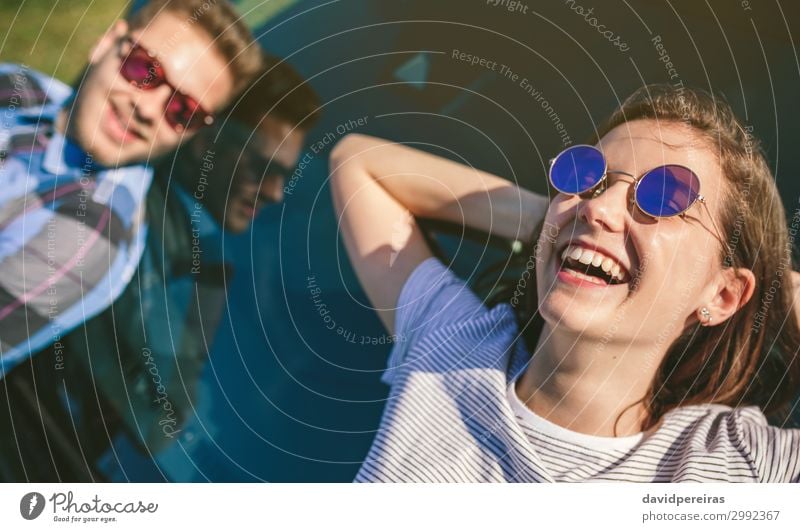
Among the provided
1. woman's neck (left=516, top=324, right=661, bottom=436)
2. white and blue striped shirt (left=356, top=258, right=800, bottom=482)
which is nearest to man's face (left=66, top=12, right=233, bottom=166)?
white and blue striped shirt (left=356, top=258, right=800, bottom=482)

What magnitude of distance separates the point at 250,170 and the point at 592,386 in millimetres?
690

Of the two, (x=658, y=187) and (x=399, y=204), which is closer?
(x=658, y=187)

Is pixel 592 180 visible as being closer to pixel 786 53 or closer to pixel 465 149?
pixel 465 149

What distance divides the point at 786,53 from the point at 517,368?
2.42 feet

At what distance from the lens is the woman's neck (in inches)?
53.4

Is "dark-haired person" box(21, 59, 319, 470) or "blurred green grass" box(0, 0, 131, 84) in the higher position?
"blurred green grass" box(0, 0, 131, 84)

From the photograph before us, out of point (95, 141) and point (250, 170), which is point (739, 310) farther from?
point (95, 141)

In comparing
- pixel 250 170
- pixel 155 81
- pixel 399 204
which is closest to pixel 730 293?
pixel 399 204

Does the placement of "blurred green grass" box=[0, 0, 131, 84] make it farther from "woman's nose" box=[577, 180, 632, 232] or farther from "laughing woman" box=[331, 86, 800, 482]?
"woman's nose" box=[577, 180, 632, 232]

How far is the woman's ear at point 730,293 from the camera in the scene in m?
1.36
